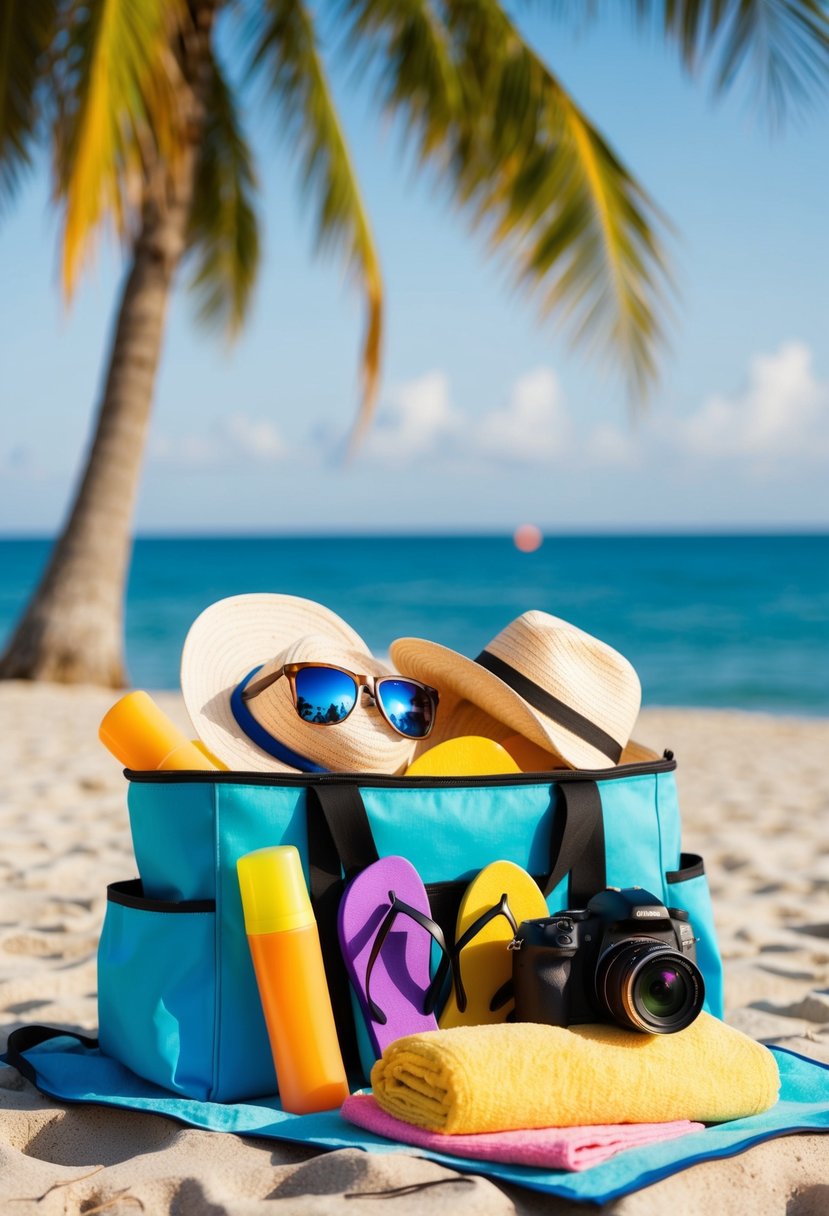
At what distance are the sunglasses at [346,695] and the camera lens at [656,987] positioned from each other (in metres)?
0.58

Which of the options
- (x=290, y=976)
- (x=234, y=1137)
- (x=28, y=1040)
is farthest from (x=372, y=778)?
(x=28, y=1040)

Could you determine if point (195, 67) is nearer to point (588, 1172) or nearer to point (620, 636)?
point (588, 1172)

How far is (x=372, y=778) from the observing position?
185 cm

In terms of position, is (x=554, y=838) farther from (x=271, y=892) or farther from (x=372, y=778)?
(x=271, y=892)

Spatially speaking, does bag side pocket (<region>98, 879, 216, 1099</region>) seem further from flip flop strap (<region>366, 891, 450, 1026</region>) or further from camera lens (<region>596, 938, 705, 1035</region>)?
camera lens (<region>596, 938, 705, 1035</region>)

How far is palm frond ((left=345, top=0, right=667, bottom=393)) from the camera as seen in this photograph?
22.7 ft

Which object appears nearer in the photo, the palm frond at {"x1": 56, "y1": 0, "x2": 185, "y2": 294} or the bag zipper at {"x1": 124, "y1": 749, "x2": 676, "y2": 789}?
the bag zipper at {"x1": 124, "y1": 749, "x2": 676, "y2": 789}

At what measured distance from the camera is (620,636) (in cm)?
2178

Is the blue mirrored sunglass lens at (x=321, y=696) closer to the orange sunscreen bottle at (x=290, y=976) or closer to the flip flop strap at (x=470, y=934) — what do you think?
the orange sunscreen bottle at (x=290, y=976)

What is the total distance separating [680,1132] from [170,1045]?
766mm

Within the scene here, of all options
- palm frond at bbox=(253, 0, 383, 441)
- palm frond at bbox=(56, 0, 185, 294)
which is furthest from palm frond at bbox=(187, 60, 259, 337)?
palm frond at bbox=(56, 0, 185, 294)

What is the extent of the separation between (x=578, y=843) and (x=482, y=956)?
26 cm

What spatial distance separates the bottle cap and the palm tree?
510cm

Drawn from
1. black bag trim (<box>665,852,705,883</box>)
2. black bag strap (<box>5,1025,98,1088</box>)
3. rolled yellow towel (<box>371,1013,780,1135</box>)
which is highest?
black bag trim (<box>665,852,705,883</box>)
